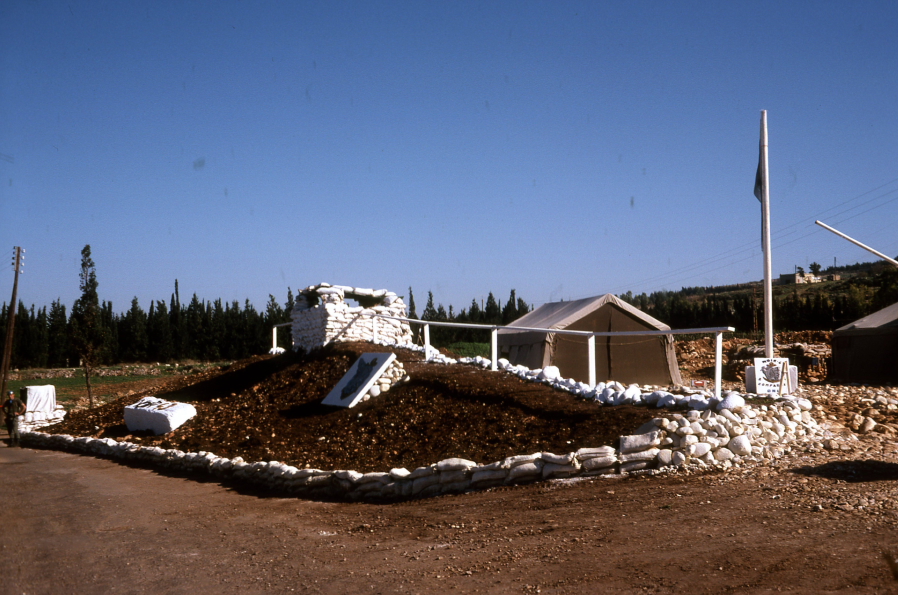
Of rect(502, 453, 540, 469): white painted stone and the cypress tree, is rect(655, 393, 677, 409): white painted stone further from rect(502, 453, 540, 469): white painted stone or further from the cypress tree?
the cypress tree

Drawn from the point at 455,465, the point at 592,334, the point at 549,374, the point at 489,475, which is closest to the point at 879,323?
the point at 549,374

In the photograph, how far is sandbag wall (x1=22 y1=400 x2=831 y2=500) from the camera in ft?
24.0

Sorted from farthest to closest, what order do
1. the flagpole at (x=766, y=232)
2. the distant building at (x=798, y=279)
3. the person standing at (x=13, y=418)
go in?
the distant building at (x=798, y=279) → the person standing at (x=13, y=418) → the flagpole at (x=766, y=232)

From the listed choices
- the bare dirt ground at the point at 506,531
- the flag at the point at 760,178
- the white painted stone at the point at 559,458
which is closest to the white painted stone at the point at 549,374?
the bare dirt ground at the point at 506,531

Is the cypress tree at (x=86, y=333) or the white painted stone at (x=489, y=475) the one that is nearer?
the white painted stone at (x=489, y=475)

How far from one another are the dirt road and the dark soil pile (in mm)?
1299

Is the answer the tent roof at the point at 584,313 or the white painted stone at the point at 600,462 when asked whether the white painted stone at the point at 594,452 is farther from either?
the tent roof at the point at 584,313

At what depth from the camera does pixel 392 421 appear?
11.1m

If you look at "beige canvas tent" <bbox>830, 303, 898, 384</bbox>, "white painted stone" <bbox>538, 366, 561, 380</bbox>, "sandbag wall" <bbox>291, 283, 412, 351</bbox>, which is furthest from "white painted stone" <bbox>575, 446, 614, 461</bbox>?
"beige canvas tent" <bbox>830, 303, 898, 384</bbox>

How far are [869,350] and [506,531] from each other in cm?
1785

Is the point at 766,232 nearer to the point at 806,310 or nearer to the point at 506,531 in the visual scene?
the point at 506,531

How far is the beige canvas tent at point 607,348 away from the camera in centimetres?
1938

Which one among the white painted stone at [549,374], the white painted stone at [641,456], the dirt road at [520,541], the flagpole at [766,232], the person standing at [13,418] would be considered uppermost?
the flagpole at [766,232]

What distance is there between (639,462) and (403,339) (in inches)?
475
